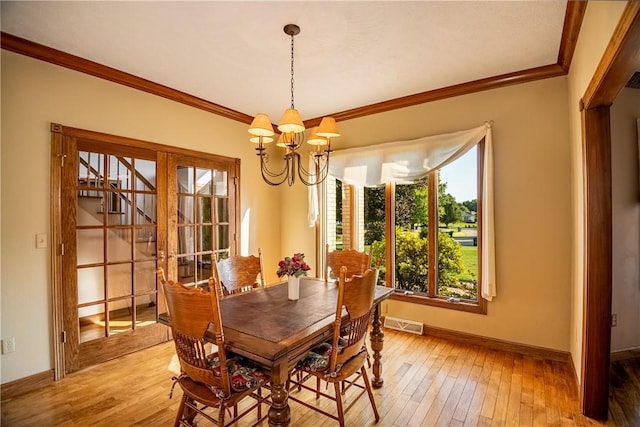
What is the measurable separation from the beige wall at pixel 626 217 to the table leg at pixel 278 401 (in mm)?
3153

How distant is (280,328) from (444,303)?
91.7 inches

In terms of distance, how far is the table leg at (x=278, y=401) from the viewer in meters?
1.48

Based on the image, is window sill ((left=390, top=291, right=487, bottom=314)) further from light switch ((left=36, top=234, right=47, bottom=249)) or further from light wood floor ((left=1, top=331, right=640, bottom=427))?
light switch ((left=36, top=234, right=47, bottom=249))

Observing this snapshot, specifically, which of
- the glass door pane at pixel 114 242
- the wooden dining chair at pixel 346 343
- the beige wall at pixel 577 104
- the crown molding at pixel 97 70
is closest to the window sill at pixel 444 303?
the beige wall at pixel 577 104

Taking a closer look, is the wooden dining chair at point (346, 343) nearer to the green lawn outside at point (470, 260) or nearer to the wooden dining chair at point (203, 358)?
the wooden dining chair at point (203, 358)

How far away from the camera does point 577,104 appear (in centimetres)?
233

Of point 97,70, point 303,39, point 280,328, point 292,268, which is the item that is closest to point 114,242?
point 97,70

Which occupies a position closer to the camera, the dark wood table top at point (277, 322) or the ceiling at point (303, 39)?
the dark wood table top at point (277, 322)

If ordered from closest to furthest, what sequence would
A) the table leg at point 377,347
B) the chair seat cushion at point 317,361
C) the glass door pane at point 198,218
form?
the chair seat cushion at point 317,361 < the table leg at point 377,347 < the glass door pane at point 198,218

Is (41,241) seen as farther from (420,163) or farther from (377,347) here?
(420,163)

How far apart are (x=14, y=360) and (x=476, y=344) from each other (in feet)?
13.2

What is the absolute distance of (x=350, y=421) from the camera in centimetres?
199

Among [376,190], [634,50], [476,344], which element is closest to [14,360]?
[376,190]

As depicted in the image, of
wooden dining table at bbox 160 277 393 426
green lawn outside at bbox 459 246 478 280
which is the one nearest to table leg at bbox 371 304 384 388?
wooden dining table at bbox 160 277 393 426
